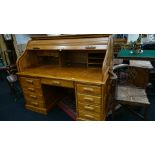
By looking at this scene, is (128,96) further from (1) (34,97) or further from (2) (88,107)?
(1) (34,97)

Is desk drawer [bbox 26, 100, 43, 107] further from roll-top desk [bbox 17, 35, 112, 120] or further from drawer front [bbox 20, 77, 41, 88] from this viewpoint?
drawer front [bbox 20, 77, 41, 88]

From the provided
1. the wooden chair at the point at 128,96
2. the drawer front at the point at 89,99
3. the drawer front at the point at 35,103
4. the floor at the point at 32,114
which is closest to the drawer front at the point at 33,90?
the drawer front at the point at 35,103

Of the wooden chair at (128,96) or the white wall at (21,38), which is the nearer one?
the wooden chair at (128,96)

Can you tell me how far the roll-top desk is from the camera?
175 centimetres

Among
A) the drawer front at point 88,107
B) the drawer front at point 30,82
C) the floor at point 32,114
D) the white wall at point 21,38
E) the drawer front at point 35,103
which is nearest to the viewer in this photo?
the drawer front at point 88,107

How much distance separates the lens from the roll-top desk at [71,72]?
175 cm

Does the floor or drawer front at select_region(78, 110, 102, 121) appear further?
the floor

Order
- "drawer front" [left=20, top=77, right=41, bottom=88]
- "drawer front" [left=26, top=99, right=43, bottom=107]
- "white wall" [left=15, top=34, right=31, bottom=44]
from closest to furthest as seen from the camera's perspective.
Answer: "drawer front" [left=20, top=77, right=41, bottom=88] → "drawer front" [left=26, top=99, right=43, bottom=107] → "white wall" [left=15, top=34, right=31, bottom=44]

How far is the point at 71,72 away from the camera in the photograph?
6.73ft

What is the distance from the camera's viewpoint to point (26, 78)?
6.98ft

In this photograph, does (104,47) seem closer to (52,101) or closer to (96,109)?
(96,109)

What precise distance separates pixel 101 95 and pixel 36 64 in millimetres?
1449

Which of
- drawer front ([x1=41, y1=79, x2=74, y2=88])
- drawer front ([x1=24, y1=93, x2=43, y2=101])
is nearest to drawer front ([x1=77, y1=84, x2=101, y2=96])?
drawer front ([x1=41, y1=79, x2=74, y2=88])

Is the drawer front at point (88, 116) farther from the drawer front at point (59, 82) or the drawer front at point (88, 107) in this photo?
the drawer front at point (59, 82)
